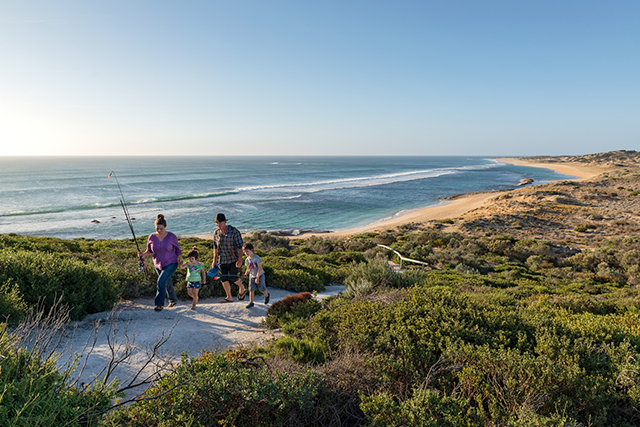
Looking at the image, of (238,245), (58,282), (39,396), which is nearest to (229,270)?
(238,245)

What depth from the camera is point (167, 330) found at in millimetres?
5562

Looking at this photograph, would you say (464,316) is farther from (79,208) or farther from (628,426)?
(79,208)

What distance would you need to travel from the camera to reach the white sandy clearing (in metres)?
4.47

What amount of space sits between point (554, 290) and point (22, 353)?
459 inches

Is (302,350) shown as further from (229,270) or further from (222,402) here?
(229,270)

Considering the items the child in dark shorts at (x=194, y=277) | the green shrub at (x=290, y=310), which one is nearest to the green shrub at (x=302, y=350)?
the green shrub at (x=290, y=310)

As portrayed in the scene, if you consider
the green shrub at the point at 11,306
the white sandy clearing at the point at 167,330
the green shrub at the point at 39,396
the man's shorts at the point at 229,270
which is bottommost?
the white sandy clearing at the point at 167,330

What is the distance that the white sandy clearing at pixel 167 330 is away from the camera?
4.47 m

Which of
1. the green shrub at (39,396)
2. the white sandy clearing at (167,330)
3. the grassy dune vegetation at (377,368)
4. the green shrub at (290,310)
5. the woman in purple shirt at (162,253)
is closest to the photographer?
the green shrub at (39,396)

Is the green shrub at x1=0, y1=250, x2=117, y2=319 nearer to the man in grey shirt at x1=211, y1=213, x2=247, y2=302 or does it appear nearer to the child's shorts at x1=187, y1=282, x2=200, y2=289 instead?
the child's shorts at x1=187, y1=282, x2=200, y2=289

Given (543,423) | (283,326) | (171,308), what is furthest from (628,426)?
(171,308)

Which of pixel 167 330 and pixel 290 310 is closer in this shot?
pixel 167 330

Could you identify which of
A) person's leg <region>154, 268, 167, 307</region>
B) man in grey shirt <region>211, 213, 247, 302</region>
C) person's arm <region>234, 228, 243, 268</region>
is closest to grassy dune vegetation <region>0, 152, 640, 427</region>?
person's leg <region>154, 268, 167, 307</region>

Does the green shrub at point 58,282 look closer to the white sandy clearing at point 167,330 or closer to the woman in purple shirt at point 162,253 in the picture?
the white sandy clearing at point 167,330
